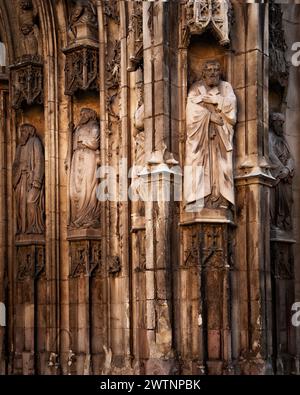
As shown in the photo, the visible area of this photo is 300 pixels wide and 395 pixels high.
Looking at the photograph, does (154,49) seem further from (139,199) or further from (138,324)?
(138,324)

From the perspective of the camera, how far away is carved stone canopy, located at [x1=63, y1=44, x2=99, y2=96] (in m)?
14.6

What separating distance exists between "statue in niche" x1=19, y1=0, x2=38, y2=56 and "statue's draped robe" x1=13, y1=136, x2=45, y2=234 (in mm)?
1535

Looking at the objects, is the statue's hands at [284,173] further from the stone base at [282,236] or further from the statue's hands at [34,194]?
the statue's hands at [34,194]

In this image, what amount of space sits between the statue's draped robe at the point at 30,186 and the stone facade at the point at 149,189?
0.03 metres

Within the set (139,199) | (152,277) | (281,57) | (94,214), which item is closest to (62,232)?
(94,214)

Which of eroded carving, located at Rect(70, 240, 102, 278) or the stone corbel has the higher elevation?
the stone corbel

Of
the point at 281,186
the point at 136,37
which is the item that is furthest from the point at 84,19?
the point at 281,186

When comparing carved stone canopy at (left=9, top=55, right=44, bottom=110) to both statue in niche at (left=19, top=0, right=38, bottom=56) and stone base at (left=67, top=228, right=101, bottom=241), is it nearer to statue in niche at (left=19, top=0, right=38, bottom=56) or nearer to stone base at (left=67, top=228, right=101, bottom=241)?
statue in niche at (left=19, top=0, right=38, bottom=56)

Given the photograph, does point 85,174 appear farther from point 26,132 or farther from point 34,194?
point 26,132

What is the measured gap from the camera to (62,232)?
49.1 ft

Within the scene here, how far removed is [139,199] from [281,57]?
9.60 feet

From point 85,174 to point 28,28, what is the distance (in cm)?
301

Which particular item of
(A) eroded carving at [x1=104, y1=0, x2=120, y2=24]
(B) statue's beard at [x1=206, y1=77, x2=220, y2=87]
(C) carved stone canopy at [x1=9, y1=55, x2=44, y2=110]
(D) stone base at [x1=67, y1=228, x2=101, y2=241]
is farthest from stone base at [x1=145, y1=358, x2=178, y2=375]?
(C) carved stone canopy at [x1=9, y1=55, x2=44, y2=110]
